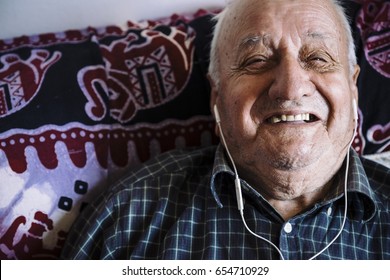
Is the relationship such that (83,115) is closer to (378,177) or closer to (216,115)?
(216,115)

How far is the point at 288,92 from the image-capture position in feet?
3.29

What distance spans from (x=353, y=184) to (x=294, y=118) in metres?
0.22

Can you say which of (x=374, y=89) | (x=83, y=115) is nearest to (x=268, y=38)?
(x=374, y=89)

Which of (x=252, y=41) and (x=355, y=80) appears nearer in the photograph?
(x=252, y=41)

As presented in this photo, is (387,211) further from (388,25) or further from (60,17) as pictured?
(60,17)

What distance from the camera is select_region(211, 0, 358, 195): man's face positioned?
102cm

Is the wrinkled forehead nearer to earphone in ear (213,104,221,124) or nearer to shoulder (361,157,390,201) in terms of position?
earphone in ear (213,104,221,124)

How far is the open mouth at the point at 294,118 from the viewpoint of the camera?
40.6 inches

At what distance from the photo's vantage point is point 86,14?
1.51 meters

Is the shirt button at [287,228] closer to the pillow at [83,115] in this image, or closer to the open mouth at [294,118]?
the open mouth at [294,118]

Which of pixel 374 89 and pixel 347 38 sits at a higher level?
pixel 347 38

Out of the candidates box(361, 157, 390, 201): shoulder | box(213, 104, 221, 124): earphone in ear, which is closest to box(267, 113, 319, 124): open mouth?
box(213, 104, 221, 124): earphone in ear

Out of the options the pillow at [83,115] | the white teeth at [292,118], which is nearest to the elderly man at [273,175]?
the white teeth at [292,118]

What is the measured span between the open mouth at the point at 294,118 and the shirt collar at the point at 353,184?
17 cm
